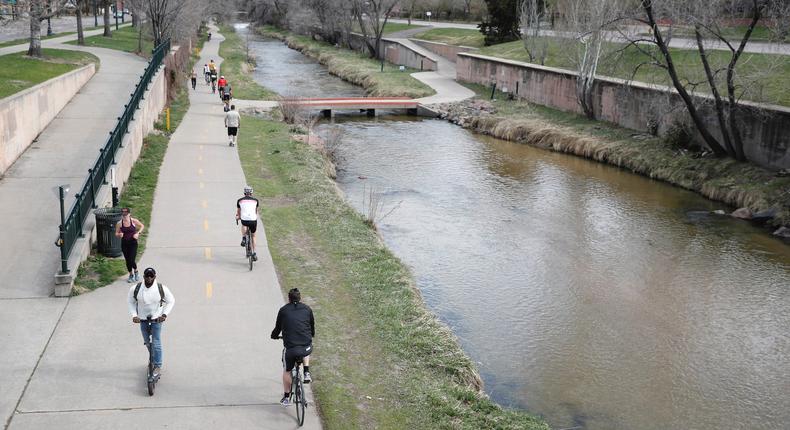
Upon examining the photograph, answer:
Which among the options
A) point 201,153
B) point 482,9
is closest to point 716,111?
point 201,153

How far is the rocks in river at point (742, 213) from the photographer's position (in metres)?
24.3

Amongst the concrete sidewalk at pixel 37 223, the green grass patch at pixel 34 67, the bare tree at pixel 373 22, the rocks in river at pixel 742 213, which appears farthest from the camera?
the bare tree at pixel 373 22

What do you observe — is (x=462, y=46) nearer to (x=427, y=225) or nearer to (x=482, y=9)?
(x=482, y=9)

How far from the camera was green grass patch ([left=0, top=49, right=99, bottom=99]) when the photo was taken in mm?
25928

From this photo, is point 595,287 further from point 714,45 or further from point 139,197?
point 714,45

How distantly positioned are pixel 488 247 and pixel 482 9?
72.8 m

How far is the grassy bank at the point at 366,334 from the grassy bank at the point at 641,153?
1287 centimetres

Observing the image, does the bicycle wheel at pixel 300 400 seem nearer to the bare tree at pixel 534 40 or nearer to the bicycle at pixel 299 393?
the bicycle at pixel 299 393

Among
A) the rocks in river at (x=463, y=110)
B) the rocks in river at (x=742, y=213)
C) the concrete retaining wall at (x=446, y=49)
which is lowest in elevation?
the rocks in river at (x=742, y=213)

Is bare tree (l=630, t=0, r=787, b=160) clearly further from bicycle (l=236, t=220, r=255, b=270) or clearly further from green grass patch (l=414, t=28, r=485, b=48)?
green grass patch (l=414, t=28, r=485, b=48)

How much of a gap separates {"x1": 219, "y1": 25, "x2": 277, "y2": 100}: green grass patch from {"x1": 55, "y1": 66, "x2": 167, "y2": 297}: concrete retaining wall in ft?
22.1

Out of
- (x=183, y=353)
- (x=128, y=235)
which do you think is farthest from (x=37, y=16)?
(x=183, y=353)

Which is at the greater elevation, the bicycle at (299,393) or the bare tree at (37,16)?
the bare tree at (37,16)

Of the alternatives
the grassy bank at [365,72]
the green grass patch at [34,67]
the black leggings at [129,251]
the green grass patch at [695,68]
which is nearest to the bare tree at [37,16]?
the green grass patch at [34,67]
